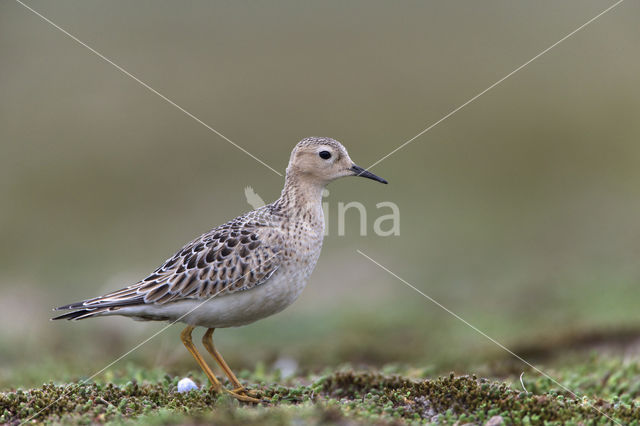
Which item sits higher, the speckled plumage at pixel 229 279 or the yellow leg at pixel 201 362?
the speckled plumage at pixel 229 279

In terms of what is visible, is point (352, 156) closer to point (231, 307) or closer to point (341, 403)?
point (231, 307)

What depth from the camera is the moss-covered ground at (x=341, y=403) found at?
6703mm

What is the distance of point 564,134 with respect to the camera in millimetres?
31203

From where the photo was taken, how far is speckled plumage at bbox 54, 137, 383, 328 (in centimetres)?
816

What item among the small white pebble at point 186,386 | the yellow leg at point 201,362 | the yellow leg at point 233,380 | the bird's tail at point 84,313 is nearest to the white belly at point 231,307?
the bird's tail at point 84,313

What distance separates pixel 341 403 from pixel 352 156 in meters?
21.4

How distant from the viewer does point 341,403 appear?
762 cm

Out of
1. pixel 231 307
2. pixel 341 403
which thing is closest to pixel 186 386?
pixel 231 307

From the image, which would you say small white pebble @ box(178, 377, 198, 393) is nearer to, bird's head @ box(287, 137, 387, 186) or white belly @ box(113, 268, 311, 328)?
white belly @ box(113, 268, 311, 328)

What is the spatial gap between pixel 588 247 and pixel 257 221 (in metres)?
16.1

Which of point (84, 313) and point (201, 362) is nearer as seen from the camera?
point (84, 313)

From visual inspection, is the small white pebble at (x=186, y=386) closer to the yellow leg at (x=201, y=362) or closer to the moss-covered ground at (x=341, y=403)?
the moss-covered ground at (x=341, y=403)

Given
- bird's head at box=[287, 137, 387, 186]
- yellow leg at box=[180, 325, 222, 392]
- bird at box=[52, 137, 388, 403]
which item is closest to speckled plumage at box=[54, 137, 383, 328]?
bird at box=[52, 137, 388, 403]

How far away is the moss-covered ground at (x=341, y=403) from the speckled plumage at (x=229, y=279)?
92cm
